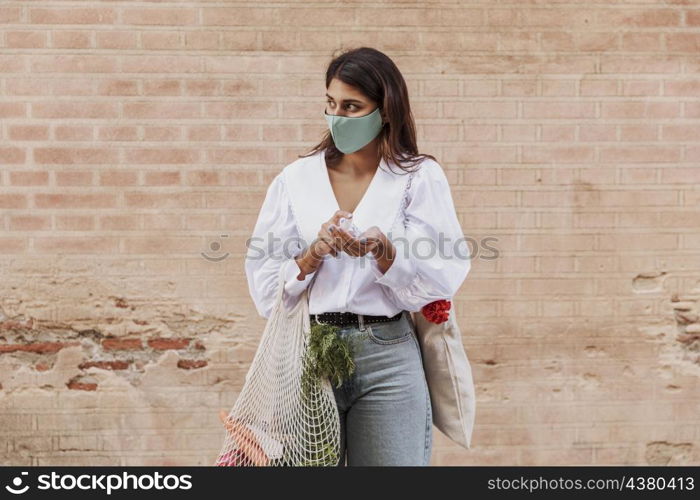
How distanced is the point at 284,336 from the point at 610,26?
246cm

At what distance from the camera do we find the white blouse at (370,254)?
2602 mm

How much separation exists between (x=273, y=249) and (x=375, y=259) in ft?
1.22

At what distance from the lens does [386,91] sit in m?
2.66

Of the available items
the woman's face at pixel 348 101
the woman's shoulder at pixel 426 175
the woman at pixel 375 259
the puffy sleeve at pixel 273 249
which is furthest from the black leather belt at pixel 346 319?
the woman's face at pixel 348 101

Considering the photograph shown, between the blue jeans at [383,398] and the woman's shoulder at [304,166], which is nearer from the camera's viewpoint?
the blue jeans at [383,398]

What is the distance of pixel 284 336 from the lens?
266cm

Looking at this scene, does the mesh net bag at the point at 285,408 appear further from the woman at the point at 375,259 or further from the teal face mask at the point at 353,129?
the teal face mask at the point at 353,129

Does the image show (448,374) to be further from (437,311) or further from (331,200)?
(331,200)

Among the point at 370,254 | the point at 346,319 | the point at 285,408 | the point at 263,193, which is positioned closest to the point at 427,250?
the point at 370,254

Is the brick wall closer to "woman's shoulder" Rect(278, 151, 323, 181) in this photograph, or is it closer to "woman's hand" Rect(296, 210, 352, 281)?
"woman's shoulder" Rect(278, 151, 323, 181)

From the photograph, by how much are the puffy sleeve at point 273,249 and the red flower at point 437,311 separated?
376 millimetres

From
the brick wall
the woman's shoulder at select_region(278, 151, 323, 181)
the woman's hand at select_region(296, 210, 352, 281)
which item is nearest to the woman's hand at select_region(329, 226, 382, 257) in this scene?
the woman's hand at select_region(296, 210, 352, 281)

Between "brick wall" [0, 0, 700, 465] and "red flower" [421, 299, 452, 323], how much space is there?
1528mm
